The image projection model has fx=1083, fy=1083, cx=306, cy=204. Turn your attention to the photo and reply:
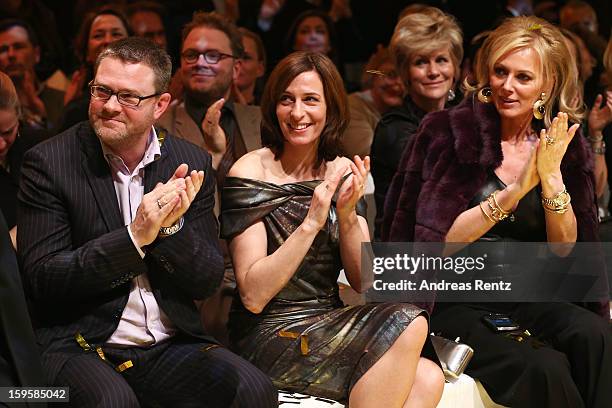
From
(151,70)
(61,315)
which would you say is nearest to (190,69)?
(151,70)

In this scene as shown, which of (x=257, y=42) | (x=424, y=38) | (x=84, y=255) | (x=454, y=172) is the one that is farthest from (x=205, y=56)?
(x=84, y=255)

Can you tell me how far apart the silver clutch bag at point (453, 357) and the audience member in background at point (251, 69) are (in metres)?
2.19

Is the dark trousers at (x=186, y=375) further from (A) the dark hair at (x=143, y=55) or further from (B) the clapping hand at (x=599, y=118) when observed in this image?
(B) the clapping hand at (x=599, y=118)

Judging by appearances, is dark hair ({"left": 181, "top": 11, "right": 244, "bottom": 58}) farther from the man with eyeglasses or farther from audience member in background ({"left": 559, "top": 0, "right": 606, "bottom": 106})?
audience member in background ({"left": 559, "top": 0, "right": 606, "bottom": 106})

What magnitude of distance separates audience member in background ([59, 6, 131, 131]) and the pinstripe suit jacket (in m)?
1.71

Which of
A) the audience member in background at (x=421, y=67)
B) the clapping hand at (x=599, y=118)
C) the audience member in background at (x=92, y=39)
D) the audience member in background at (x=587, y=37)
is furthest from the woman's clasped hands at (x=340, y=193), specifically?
the audience member in background at (x=587, y=37)

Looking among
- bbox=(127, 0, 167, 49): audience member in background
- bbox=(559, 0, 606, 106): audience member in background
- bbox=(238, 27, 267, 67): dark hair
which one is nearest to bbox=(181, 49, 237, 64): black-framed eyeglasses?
bbox=(127, 0, 167, 49): audience member in background

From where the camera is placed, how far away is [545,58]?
4.16 m

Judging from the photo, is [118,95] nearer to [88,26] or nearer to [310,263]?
[310,263]

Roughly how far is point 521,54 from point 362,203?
850mm

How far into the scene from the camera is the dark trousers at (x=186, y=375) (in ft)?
10.7

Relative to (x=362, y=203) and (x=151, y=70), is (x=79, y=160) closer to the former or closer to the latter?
(x=151, y=70)

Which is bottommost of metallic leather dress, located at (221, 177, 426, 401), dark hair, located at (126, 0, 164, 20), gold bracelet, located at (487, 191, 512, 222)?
metallic leather dress, located at (221, 177, 426, 401)

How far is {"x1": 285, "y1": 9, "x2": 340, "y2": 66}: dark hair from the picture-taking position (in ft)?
20.8
